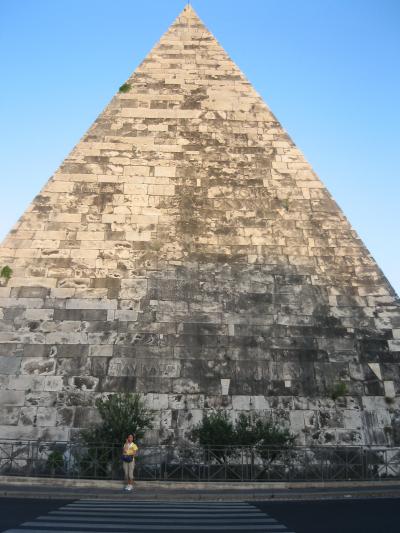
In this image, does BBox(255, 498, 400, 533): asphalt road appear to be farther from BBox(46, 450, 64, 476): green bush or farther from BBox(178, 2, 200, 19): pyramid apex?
BBox(178, 2, 200, 19): pyramid apex

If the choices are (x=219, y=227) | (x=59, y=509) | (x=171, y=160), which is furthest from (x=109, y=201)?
(x=59, y=509)

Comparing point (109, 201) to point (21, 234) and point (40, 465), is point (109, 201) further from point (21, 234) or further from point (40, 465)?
point (40, 465)

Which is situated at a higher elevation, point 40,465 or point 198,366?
point 198,366

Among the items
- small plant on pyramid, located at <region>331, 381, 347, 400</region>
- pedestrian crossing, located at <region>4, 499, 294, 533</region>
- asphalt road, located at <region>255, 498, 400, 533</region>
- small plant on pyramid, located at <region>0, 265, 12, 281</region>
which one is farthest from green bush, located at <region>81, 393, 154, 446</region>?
small plant on pyramid, located at <region>331, 381, 347, 400</region>

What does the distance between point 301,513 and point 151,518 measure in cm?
252

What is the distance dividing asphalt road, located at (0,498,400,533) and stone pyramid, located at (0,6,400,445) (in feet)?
9.05

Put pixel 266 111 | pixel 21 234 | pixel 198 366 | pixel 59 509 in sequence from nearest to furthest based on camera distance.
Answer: pixel 59 509, pixel 198 366, pixel 21 234, pixel 266 111

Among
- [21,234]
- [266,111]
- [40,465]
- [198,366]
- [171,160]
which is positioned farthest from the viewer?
[266,111]

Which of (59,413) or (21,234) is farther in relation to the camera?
(21,234)

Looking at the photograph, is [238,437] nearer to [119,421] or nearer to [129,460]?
[129,460]

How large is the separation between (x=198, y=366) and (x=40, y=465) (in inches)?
172

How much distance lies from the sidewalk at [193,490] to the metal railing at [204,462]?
2.14 feet

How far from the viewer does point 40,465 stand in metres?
10.8

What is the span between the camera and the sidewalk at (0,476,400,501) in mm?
9227
